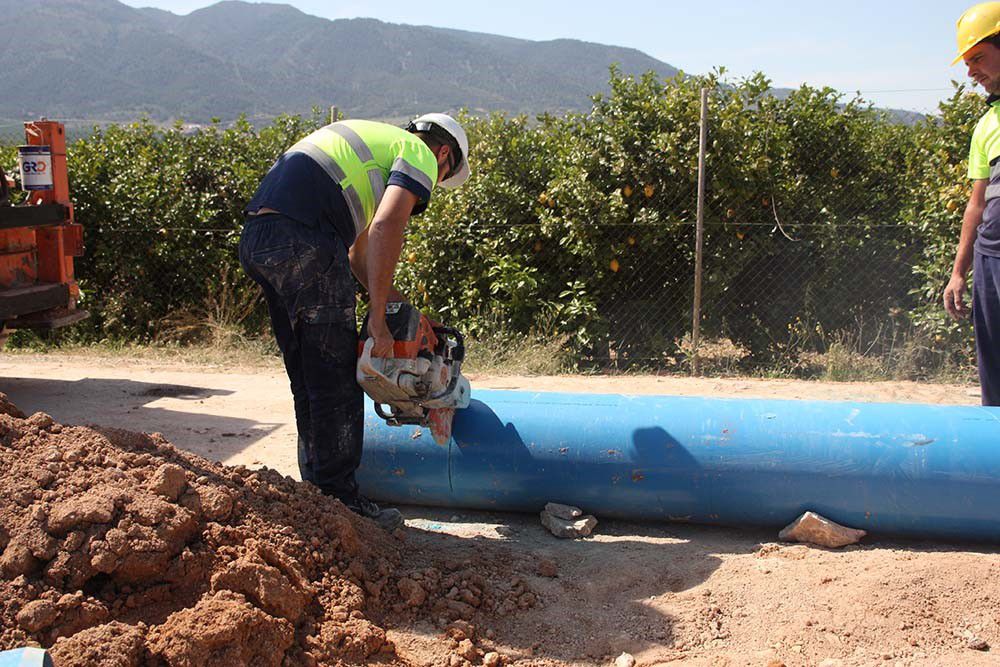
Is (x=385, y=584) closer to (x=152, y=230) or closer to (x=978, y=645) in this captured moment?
(x=978, y=645)

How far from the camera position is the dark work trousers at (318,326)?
3.46m

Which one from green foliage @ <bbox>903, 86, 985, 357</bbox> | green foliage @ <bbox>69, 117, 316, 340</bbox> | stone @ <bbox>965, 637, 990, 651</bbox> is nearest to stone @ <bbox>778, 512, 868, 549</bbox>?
stone @ <bbox>965, 637, 990, 651</bbox>

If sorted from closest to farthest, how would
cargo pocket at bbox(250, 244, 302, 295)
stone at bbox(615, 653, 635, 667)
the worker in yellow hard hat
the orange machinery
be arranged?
1. stone at bbox(615, 653, 635, 667)
2. cargo pocket at bbox(250, 244, 302, 295)
3. the worker in yellow hard hat
4. the orange machinery

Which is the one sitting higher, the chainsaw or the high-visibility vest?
the high-visibility vest

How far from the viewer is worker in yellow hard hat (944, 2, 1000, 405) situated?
13.0ft

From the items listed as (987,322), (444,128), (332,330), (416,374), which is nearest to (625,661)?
(416,374)

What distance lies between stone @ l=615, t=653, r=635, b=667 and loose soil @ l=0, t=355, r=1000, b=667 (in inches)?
2.4

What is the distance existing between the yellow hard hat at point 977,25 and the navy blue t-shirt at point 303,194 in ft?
9.16

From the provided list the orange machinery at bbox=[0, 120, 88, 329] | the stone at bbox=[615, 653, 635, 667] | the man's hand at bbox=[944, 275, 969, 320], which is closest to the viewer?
the stone at bbox=[615, 653, 635, 667]

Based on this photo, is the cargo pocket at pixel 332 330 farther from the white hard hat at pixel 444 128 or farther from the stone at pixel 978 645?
the stone at pixel 978 645

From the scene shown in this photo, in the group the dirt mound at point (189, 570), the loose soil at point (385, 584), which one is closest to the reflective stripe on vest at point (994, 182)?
the loose soil at point (385, 584)

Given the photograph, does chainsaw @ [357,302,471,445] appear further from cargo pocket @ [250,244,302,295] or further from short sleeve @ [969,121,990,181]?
short sleeve @ [969,121,990,181]

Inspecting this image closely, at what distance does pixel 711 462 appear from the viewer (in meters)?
3.75

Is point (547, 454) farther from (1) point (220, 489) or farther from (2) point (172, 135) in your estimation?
(2) point (172, 135)
